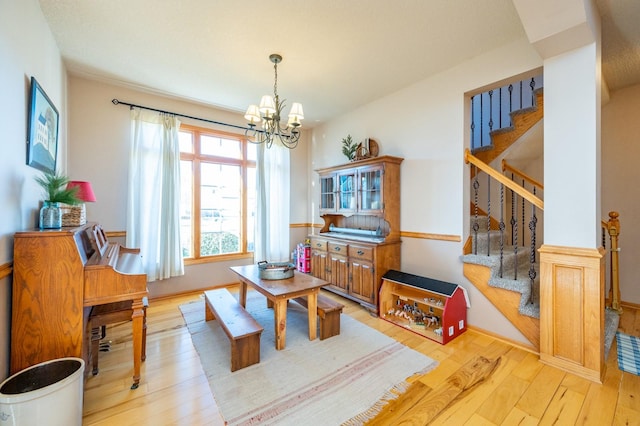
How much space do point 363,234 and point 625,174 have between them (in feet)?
11.0

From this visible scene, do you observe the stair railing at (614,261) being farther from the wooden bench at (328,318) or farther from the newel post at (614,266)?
the wooden bench at (328,318)

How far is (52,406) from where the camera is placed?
1.27m

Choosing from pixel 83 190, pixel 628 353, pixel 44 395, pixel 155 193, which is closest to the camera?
pixel 44 395

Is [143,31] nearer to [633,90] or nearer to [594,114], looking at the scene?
[594,114]

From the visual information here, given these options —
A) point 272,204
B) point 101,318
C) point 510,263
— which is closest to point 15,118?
point 101,318

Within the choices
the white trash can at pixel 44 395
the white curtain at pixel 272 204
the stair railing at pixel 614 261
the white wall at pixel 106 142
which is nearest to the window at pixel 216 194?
the white curtain at pixel 272 204

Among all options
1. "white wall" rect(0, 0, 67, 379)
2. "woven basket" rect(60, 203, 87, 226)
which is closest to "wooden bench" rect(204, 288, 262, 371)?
"white wall" rect(0, 0, 67, 379)

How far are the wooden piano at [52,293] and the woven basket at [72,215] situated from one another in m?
0.53

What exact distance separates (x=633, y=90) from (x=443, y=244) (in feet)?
10.3

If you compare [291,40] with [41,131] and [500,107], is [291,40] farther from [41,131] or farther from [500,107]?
[500,107]

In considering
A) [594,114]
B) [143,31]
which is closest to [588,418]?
[594,114]

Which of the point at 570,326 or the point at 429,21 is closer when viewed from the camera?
the point at 570,326

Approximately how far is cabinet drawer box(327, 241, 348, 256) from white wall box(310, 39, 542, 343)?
2.55 ft

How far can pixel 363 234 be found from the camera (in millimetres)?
3771
